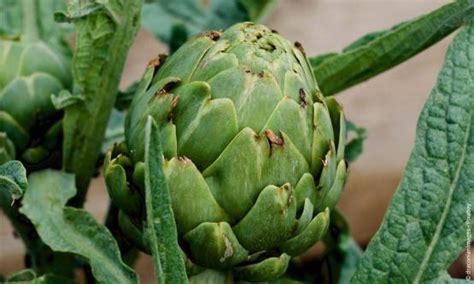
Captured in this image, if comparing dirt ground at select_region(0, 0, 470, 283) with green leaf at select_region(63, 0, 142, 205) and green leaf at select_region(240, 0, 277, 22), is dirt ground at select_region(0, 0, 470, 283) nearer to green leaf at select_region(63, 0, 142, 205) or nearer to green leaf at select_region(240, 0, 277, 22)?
green leaf at select_region(240, 0, 277, 22)

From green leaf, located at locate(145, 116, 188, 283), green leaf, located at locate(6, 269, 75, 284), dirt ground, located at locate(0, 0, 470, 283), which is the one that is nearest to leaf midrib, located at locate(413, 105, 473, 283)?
green leaf, located at locate(145, 116, 188, 283)

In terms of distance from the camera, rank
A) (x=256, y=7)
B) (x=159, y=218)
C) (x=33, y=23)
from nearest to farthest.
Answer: (x=159, y=218)
(x=33, y=23)
(x=256, y=7)

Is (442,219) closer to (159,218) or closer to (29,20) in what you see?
(159,218)

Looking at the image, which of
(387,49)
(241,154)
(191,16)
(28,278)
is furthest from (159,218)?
(191,16)

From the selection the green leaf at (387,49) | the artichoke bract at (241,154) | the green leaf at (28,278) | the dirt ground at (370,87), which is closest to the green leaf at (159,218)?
the artichoke bract at (241,154)

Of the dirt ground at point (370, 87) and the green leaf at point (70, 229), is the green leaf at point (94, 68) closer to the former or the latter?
the green leaf at point (70, 229)

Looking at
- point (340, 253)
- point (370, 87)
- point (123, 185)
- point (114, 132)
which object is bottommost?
point (370, 87)
